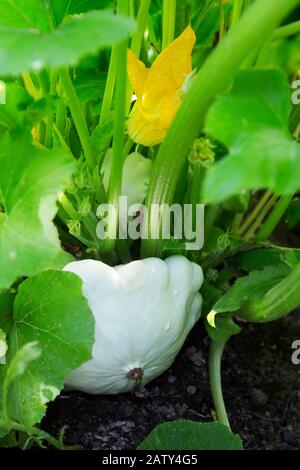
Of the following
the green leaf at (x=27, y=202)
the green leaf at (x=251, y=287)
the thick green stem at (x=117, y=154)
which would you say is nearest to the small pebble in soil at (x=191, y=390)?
the green leaf at (x=251, y=287)

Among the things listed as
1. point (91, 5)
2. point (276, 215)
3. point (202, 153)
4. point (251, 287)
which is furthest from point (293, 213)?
point (91, 5)

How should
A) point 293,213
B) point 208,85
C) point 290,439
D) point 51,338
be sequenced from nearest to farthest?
1. point 208,85
2. point 51,338
3. point 290,439
4. point 293,213

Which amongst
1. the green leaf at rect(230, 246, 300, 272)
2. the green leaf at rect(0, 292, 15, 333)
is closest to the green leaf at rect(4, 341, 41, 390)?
the green leaf at rect(0, 292, 15, 333)

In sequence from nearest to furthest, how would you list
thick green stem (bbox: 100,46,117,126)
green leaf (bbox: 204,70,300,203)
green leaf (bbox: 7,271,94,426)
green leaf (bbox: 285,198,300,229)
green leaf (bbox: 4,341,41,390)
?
green leaf (bbox: 204,70,300,203) < green leaf (bbox: 4,341,41,390) < green leaf (bbox: 7,271,94,426) < thick green stem (bbox: 100,46,117,126) < green leaf (bbox: 285,198,300,229)

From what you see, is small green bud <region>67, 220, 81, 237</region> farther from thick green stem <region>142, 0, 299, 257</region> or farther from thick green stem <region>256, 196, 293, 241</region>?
thick green stem <region>256, 196, 293, 241</region>

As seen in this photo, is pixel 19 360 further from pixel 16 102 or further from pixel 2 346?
pixel 16 102

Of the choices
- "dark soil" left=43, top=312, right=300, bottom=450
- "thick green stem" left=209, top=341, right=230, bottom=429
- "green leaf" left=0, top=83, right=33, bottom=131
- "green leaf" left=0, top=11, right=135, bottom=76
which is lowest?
"dark soil" left=43, top=312, right=300, bottom=450
